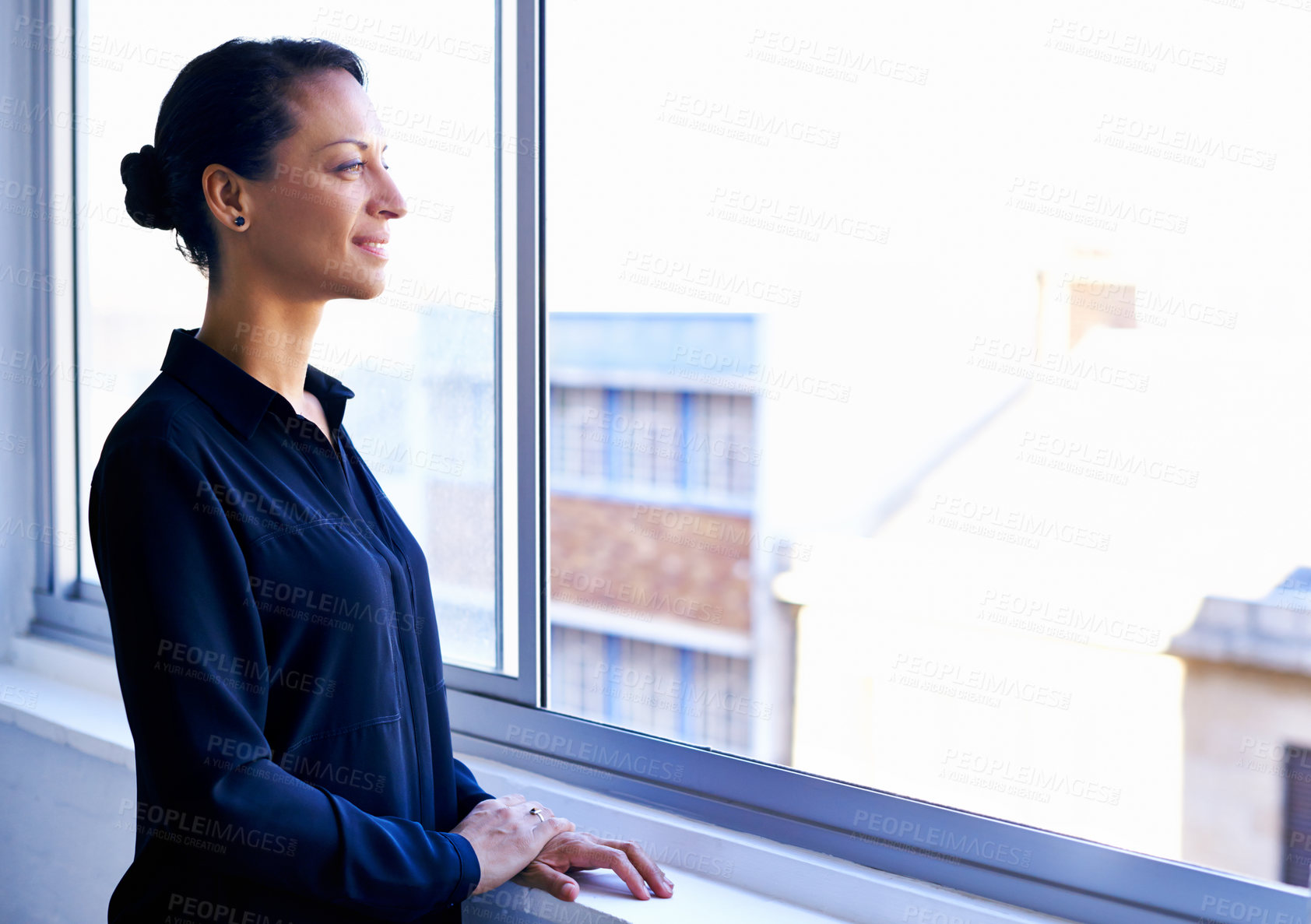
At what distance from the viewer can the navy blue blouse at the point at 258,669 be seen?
728mm

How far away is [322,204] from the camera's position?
891 millimetres

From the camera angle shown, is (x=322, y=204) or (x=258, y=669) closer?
(x=258, y=669)

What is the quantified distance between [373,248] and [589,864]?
2.29 feet

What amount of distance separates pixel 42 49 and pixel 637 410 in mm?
6083

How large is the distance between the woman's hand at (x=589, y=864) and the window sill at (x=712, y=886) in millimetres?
20

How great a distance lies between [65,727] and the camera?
1.48 meters

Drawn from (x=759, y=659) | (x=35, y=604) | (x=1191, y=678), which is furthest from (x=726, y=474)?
(x=35, y=604)

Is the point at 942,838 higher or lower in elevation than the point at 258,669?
lower

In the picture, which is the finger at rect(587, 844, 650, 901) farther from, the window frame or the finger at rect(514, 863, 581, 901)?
the window frame

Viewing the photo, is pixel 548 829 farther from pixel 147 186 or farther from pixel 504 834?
pixel 147 186

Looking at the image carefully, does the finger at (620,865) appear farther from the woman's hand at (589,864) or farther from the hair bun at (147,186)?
the hair bun at (147,186)

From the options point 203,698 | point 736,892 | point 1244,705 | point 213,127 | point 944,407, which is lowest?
point 1244,705

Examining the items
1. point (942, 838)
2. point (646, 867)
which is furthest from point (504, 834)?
point (942, 838)

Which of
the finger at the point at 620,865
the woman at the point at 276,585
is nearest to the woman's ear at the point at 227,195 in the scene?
the woman at the point at 276,585
